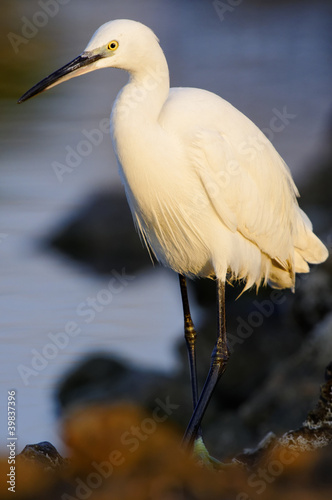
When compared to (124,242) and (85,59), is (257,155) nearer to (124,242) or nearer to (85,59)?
(85,59)

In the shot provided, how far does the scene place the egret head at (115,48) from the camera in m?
4.86

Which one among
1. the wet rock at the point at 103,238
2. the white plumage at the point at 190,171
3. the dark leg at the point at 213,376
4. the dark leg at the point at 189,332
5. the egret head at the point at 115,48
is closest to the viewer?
the egret head at the point at 115,48

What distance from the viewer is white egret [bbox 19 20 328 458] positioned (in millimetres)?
5016

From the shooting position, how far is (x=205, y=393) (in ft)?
18.2

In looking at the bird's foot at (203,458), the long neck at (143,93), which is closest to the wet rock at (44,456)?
the bird's foot at (203,458)

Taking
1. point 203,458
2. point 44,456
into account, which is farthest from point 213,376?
point 44,456

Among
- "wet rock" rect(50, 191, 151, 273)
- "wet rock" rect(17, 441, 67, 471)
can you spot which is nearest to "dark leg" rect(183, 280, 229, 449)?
"wet rock" rect(17, 441, 67, 471)

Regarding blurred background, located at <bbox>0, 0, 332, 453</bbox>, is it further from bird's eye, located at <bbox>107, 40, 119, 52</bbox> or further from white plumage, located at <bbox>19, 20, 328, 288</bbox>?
bird's eye, located at <bbox>107, 40, 119, 52</bbox>

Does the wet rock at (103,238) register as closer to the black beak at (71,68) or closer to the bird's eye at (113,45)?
the black beak at (71,68)

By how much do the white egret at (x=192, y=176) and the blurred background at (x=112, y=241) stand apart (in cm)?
98

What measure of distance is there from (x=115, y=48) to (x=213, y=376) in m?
2.13

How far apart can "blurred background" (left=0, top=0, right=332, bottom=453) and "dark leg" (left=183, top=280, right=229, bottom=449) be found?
86 centimetres

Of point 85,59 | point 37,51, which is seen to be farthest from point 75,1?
point 85,59

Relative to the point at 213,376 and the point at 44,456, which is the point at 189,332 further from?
the point at 44,456
